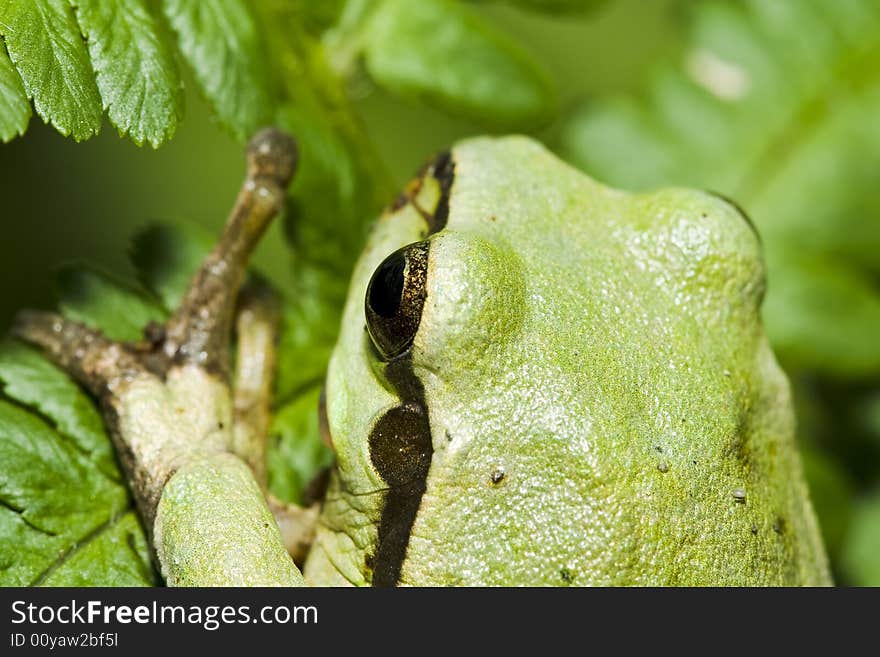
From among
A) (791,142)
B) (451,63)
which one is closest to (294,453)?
(451,63)

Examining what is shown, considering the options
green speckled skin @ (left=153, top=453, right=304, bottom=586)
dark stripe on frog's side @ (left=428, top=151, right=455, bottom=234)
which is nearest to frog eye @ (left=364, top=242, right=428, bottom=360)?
dark stripe on frog's side @ (left=428, top=151, right=455, bottom=234)

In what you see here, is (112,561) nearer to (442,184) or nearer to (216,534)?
(216,534)

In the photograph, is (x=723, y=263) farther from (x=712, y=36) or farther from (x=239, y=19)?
(x=712, y=36)

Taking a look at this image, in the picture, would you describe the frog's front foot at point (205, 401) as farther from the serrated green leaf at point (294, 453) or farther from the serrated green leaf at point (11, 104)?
the serrated green leaf at point (11, 104)

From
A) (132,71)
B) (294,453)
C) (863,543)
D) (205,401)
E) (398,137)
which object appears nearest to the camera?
(132,71)

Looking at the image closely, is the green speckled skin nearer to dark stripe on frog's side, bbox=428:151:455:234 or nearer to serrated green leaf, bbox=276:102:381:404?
serrated green leaf, bbox=276:102:381:404

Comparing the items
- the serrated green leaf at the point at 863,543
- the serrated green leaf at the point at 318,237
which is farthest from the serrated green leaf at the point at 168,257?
the serrated green leaf at the point at 863,543

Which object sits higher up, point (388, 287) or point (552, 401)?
point (388, 287)

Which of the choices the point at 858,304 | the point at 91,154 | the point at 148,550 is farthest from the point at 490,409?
the point at 91,154
